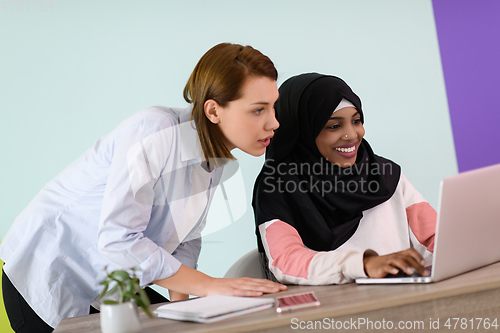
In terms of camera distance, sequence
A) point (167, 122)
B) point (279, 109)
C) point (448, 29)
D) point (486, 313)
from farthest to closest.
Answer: point (448, 29) → point (279, 109) → point (167, 122) → point (486, 313)

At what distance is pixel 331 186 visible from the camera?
144cm

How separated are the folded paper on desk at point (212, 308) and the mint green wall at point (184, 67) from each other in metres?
1.21

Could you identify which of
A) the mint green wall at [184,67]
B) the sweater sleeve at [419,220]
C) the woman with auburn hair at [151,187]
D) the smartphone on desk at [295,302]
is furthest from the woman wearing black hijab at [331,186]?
the mint green wall at [184,67]

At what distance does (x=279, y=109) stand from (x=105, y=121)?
47.4 inches

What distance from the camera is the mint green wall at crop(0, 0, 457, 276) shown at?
226cm

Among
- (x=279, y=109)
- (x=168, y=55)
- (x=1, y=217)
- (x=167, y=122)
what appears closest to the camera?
(x=167, y=122)

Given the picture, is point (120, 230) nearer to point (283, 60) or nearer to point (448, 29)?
point (283, 60)

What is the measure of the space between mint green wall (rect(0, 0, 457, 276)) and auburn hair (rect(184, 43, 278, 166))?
993mm

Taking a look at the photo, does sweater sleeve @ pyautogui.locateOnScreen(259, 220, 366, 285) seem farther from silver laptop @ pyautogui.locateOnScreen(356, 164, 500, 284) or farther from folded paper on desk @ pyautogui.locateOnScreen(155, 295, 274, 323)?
folded paper on desk @ pyautogui.locateOnScreen(155, 295, 274, 323)

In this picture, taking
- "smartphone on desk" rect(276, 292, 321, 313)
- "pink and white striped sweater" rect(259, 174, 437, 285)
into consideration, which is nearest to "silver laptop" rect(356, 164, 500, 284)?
"smartphone on desk" rect(276, 292, 321, 313)

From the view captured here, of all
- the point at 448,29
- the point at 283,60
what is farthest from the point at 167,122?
the point at 448,29

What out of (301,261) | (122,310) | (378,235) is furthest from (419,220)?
(122,310)

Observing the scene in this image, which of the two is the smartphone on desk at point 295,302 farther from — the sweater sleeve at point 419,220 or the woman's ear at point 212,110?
the sweater sleeve at point 419,220

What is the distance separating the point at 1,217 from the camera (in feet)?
7.27
